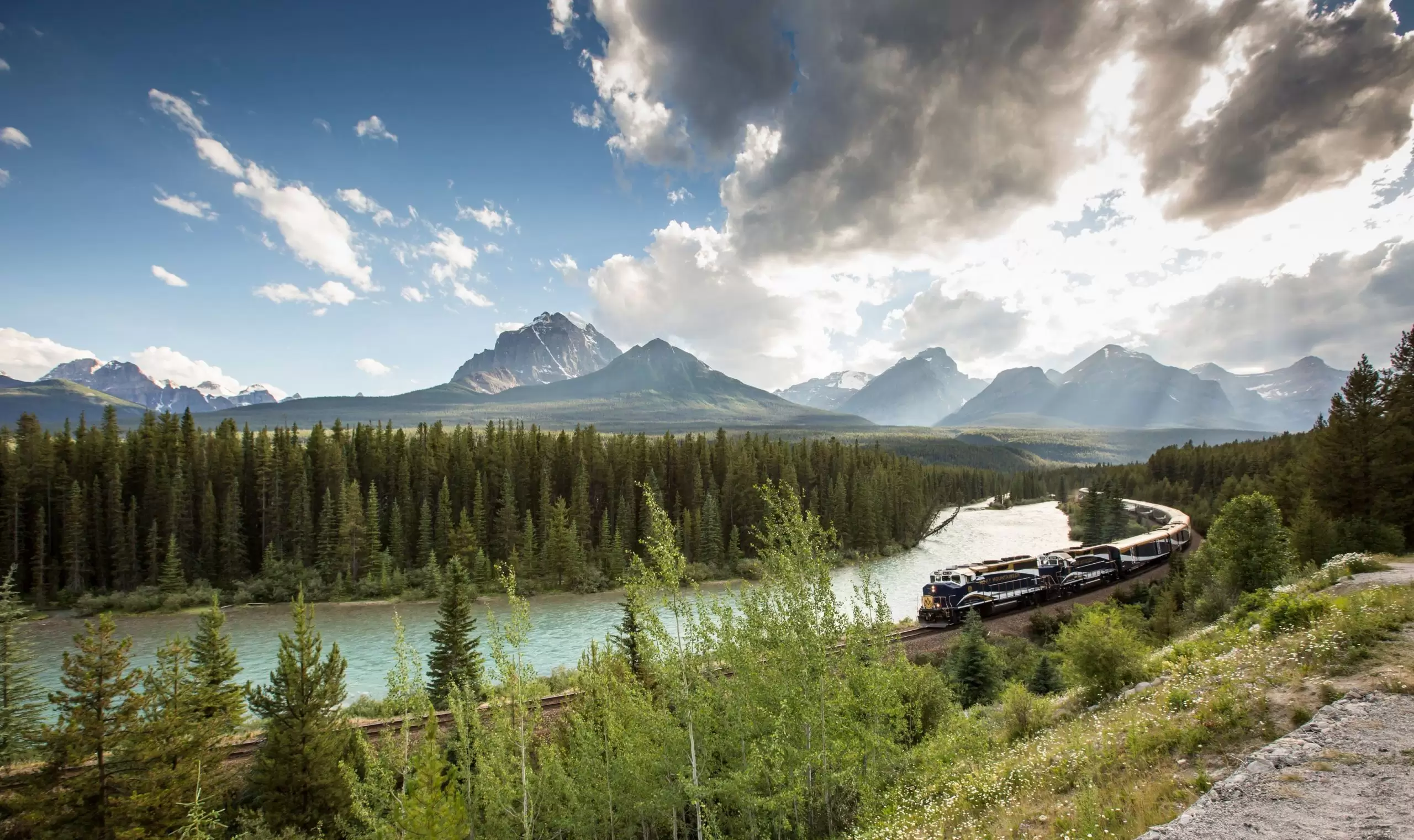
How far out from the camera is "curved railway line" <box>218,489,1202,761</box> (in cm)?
2398

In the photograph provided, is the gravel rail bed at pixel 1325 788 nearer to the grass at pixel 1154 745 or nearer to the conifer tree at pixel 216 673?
the grass at pixel 1154 745

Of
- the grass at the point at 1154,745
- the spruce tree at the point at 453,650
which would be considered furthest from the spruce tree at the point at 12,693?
the grass at the point at 1154,745

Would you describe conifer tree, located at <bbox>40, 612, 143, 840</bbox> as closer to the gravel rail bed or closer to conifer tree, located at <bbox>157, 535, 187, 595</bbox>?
the gravel rail bed

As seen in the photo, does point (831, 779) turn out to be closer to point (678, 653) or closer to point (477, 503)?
point (678, 653)

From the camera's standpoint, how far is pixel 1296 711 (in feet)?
36.1

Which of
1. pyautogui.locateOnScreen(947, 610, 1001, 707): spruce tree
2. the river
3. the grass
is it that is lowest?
the river

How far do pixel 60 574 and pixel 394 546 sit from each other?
32691mm

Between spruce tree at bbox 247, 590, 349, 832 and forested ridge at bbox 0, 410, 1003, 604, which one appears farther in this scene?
forested ridge at bbox 0, 410, 1003, 604

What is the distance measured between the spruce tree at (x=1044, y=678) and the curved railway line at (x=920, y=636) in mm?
6527

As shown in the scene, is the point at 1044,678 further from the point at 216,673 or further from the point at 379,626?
the point at 379,626

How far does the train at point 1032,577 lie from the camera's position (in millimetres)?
41188

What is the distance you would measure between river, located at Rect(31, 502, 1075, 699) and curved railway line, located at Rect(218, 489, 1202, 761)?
201 inches

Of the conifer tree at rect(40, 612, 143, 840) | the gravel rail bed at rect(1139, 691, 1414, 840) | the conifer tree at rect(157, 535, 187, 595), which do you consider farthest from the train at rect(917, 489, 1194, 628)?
the conifer tree at rect(157, 535, 187, 595)

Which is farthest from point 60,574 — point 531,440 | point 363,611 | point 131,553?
point 531,440
